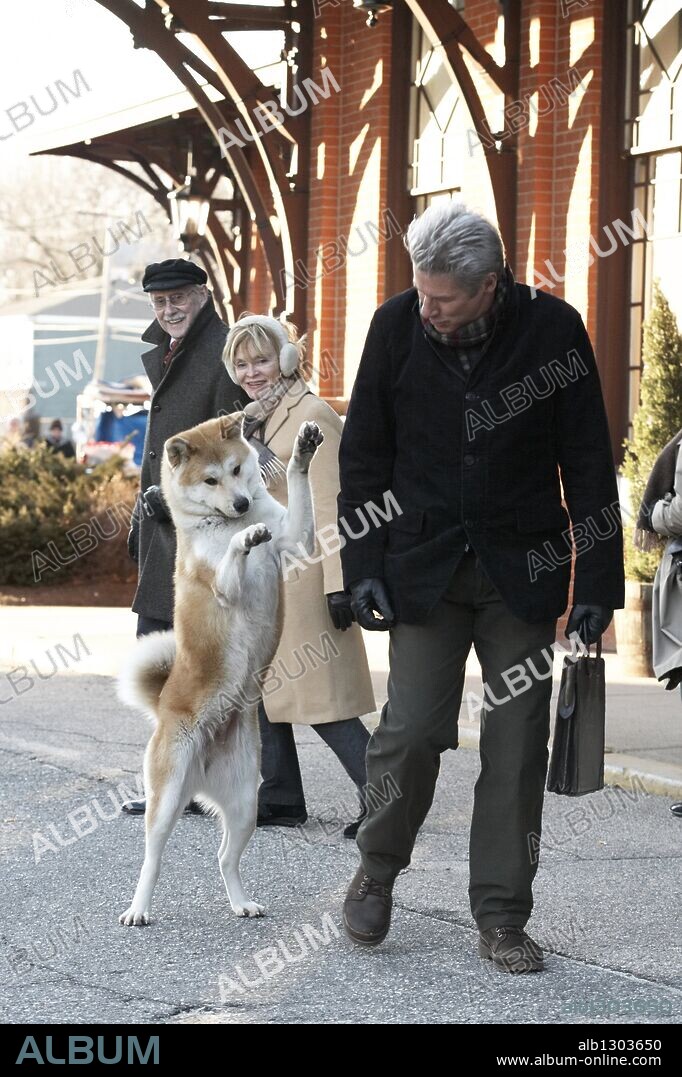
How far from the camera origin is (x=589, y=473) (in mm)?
4707

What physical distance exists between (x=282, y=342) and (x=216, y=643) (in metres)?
1.37

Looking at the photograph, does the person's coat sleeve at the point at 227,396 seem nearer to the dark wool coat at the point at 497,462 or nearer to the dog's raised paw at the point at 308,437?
the dog's raised paw at the point at 308,437

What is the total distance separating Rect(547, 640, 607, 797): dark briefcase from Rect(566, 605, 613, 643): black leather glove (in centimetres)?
14

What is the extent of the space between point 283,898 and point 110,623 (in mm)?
8719

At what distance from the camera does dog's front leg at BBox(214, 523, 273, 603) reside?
511cm

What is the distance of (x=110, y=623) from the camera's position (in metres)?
14.1

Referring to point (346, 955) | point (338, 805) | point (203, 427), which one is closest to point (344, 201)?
point (338, 805)

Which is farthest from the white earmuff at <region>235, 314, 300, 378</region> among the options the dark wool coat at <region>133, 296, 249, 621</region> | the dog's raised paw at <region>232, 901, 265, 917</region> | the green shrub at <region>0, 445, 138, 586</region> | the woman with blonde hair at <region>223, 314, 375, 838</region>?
the green shrub at <region>0, 445, 138, 586</region>

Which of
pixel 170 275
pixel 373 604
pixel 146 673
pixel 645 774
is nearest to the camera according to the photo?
pixel 373 604

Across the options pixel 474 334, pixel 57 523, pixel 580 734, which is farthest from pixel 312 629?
pixel 57 523

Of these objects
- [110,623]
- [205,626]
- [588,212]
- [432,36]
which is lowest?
[110,623]

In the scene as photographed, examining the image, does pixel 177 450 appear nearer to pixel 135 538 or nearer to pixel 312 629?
pixel 312 629

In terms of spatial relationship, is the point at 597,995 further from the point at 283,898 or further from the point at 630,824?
the point at 630,824

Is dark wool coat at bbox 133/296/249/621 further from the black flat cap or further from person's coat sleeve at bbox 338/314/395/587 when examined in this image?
person's coat sleeve at bbox 338/314/395/587
